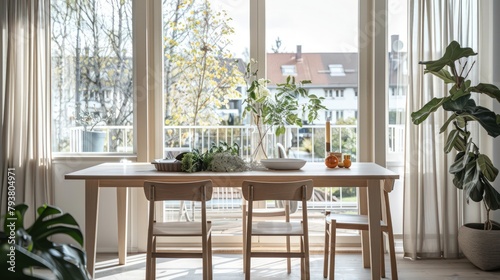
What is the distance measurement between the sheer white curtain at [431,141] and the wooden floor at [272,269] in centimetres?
25

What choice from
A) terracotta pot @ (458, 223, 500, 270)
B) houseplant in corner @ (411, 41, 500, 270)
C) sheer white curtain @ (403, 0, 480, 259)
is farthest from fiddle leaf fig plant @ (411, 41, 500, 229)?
sheer white curtain @ (403, 0, 480, 259)

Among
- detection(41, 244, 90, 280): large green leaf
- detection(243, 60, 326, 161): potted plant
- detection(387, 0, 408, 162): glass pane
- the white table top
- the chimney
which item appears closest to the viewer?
detection(41, 244, 90, 280): large green leaf

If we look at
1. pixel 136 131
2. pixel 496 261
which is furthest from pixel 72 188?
pixel 496 261

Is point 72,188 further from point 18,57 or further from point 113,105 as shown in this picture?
point 18,57

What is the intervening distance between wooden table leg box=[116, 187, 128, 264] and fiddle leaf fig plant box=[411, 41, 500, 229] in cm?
225

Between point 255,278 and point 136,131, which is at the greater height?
→ point 136,131

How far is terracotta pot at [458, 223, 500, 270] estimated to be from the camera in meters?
4.11

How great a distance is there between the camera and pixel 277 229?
3529 millimetres

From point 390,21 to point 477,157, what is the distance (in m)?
1.35

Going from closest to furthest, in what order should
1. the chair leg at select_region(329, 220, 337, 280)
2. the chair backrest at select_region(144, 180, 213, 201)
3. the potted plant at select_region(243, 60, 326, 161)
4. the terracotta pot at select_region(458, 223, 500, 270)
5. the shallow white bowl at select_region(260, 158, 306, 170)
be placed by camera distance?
1. the chair backrest at select_region(144, 180, 213, 201)
2. the chair leg at select_region(329, 220, 337, 280)
3. the shallow white bowl at select_region(260, 158, 306, 170)
4. the terracotta pot at select_region(458, 223, 500, 270)
5. the potted plant at select_region(243, 60, 326, 161)

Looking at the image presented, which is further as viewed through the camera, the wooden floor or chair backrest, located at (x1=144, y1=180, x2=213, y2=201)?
the wooden floor

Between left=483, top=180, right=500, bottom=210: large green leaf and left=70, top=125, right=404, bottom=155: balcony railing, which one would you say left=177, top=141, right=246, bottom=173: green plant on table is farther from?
left=483, top=180, right=500, bottom=210: large green leaf

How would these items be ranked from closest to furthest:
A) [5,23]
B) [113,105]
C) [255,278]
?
1. [255,278]
2. [5,23]
3. [113,105]

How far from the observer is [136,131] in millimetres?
4691
